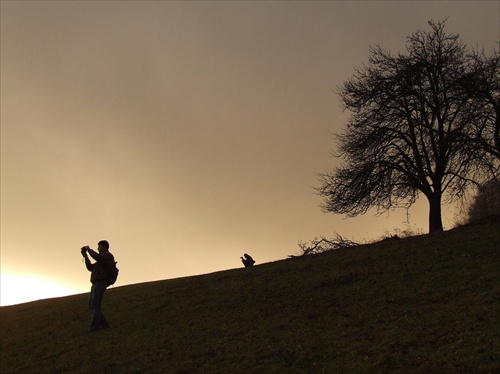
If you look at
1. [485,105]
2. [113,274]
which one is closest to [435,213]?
[485,105]

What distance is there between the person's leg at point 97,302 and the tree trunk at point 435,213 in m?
23.0

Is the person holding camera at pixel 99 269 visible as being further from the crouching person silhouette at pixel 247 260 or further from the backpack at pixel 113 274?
the crouching person silhouette at pixel 247 260

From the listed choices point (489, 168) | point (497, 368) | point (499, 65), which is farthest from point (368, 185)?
point (497, 368)

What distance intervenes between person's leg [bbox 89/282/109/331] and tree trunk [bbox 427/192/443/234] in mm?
23005

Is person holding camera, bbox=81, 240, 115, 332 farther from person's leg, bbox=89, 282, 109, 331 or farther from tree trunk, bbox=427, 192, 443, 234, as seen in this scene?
tree trunk, bbox=427, 192, 443, 234

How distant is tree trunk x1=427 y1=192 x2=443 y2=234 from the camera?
111ft

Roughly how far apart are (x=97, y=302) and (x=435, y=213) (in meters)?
24.0

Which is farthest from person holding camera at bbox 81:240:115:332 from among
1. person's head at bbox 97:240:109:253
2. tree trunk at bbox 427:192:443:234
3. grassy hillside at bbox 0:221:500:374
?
tree trunk at bbox 427:192:443:234

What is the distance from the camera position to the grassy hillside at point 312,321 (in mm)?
12211

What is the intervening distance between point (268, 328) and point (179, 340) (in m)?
3.14

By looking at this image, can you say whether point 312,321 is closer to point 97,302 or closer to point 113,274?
point 113,274

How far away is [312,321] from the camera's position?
16.4m

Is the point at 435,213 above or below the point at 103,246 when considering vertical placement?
above

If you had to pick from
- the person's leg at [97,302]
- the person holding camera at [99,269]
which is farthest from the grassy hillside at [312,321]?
the person holding camera at [99,269]
